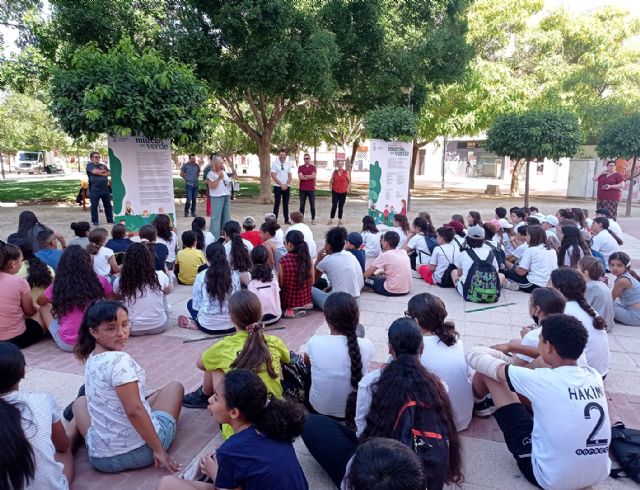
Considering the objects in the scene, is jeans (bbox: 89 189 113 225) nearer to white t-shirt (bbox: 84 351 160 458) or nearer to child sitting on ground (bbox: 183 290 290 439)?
child sitting on ground (bbox: 183 290 290 439)

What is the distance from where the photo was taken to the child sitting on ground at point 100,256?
574 cm

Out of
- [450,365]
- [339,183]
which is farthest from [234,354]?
[339,183]

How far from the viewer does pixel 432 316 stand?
3.22m

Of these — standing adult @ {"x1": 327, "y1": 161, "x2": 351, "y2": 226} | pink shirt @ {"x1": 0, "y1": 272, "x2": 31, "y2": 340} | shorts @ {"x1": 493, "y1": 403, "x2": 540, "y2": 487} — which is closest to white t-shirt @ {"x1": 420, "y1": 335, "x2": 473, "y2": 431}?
shorts @ {"x1": 493, "y1": 403, "x2": 540, "y2": 487}

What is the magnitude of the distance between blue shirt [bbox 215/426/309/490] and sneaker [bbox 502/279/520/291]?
5.76 metres

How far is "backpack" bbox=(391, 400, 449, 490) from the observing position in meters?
2.27

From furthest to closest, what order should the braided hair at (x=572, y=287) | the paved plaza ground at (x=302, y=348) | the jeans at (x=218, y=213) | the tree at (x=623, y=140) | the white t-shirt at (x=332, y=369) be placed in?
1. the tree at (x=623, y=140)
2. the jeans at (x=218, y=213)
3. the braided hair at (x=572, y=287)
4. the white t-shirt at (x=332, y=369)
5. the paved plaza ground at (x=302, y=348)

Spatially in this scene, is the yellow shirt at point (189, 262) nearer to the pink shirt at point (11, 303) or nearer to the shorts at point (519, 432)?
the pink shirt at point (11, 303)

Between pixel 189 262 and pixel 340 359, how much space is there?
4.21m

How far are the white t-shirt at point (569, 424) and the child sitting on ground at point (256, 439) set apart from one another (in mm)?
1348

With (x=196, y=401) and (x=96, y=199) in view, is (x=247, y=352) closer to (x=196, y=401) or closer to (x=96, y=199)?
(x=196, y=401)

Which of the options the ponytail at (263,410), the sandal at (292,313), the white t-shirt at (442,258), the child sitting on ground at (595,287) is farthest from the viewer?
the white t-shirt at (442,258)

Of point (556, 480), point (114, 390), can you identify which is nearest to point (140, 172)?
point (114, 390)

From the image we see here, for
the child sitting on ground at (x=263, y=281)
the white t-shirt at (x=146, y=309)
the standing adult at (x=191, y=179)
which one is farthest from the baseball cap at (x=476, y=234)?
the standing adult at (x=191, y=179)
